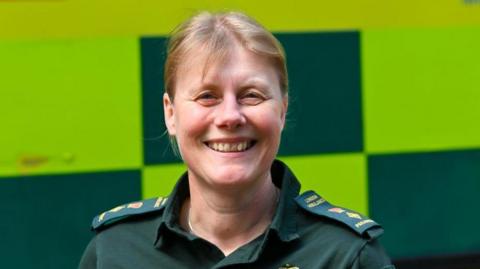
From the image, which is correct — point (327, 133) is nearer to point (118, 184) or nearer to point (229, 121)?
point (118, 184)

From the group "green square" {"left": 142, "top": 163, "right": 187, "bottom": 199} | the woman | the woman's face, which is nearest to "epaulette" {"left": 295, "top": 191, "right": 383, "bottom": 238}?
the woman

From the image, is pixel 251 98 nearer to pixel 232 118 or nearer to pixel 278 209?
pixel 232 118

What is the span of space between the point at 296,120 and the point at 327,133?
9cm

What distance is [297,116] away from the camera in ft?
7.62

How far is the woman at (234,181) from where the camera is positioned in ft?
4.59

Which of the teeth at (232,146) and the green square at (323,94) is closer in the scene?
the teeth at (232,146)

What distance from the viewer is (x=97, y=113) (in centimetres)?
214

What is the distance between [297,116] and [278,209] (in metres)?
0.86

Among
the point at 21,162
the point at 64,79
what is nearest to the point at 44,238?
the point at 21,162

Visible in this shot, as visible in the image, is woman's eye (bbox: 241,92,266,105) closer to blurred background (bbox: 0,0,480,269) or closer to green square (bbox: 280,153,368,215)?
blurred background (bbox: 0,0,480,269)

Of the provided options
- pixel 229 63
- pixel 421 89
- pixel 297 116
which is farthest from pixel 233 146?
pixel 421 89

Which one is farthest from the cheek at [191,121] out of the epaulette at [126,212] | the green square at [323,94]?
the green square at [323,94]

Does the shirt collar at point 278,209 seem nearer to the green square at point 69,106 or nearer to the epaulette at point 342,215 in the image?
the epaulette at point 342,215

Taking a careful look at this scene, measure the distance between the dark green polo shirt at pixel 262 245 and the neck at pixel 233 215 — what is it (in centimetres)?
2
